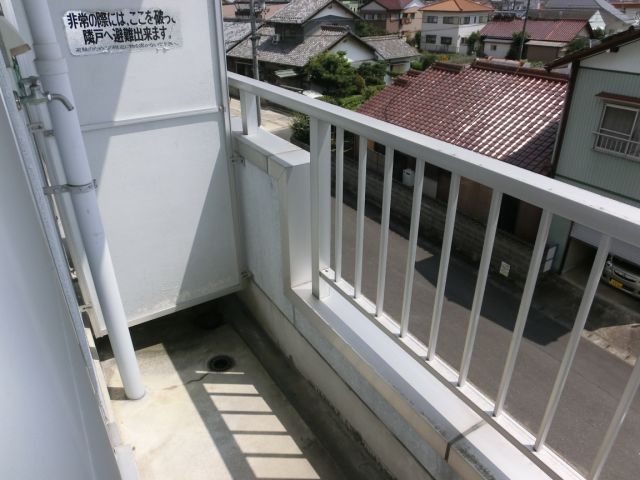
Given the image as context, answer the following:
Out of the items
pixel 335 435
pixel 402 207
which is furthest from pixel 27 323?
pixel 402 207

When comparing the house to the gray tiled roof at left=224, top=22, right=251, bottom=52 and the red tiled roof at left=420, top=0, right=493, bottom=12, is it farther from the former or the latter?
the red tiled roof at left=420, top=0, right=493, bottom=12

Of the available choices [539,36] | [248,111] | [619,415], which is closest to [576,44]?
[539,36]

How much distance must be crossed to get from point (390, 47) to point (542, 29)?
1201 centimetres

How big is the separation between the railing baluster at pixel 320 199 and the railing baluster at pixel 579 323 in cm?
104

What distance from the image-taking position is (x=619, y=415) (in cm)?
104

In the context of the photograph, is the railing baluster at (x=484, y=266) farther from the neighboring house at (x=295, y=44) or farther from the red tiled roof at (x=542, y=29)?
the red tiled roof at (x=542, y=29)

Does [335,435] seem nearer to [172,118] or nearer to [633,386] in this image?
[633,386]

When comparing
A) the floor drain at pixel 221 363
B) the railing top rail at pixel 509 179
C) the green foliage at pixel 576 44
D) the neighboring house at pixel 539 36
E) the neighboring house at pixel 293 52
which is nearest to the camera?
the railing top rail at pixel 509 179

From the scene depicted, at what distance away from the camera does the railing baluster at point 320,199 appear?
1850 mm

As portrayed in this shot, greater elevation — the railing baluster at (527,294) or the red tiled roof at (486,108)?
the railing baluster at (527,294)

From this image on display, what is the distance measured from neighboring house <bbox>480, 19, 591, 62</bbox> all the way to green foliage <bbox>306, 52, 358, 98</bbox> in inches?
620

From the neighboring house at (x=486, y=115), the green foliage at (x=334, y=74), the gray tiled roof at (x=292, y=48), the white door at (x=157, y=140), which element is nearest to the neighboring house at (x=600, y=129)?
the neighboring house at (x=486, y=115)

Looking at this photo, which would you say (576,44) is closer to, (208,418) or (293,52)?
(293,52)

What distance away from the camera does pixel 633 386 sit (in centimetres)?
100
